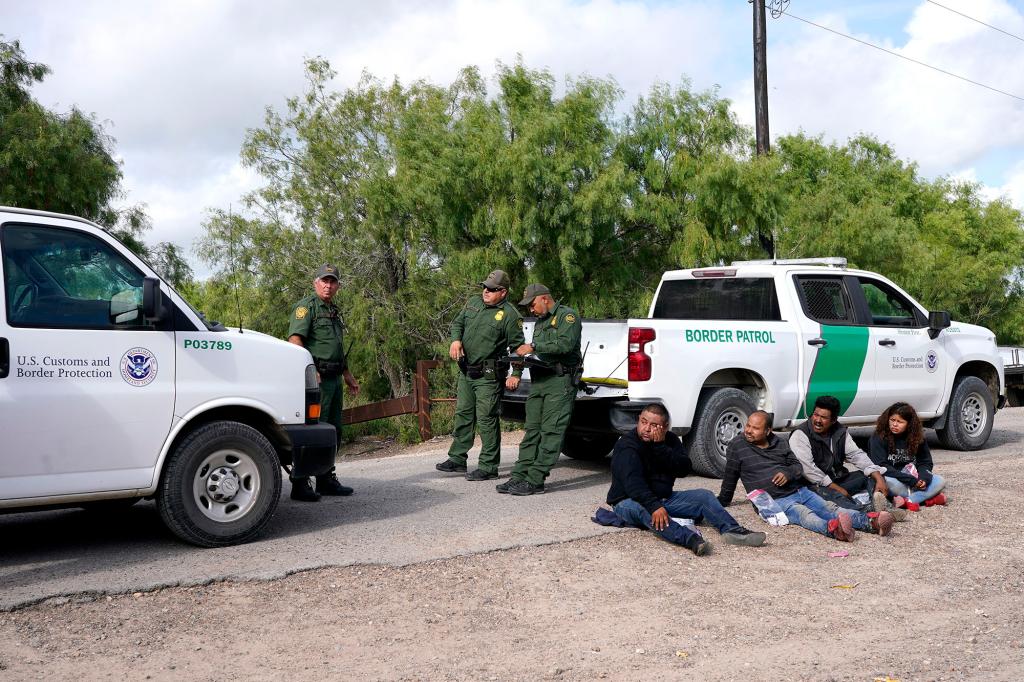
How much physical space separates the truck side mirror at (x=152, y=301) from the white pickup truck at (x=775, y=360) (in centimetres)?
387

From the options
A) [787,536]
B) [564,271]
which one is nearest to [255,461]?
[787,536]

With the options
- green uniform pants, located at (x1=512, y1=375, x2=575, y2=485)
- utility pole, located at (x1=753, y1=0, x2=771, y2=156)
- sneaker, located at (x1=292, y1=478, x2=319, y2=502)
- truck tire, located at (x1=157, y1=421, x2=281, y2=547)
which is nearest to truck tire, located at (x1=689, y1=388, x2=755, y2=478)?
green uniform pants, located at (x1=512, y1=375, x2=575, y2=485)

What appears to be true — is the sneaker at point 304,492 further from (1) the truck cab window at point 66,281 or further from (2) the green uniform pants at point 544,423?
(1) the truck cab window at point 66,281

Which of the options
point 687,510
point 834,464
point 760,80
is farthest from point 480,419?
point 760,80

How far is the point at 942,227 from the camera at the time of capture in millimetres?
41406

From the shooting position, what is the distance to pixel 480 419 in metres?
8.73

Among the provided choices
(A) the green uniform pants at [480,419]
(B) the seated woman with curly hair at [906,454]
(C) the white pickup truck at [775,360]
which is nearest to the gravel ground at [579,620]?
(B) the seated woman with curly hair at [906,454]

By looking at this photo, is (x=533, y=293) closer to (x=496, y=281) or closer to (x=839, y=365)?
(x=496, y=281)

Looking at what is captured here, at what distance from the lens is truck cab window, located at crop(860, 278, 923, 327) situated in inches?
398

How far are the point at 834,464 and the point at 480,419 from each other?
2.94 metres

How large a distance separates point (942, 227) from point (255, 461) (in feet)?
132

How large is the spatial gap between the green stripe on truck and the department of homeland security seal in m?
5.82

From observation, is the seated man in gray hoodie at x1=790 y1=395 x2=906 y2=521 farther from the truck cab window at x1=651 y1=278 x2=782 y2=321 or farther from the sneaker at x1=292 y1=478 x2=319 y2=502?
the sneaker at x1=292 y1=478 x2=319 y2=502

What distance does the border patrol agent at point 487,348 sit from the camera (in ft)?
28.2
